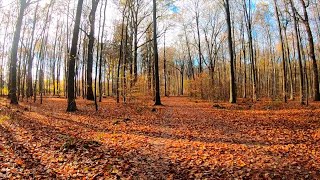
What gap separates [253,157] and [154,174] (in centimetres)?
286

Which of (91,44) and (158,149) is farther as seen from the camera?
(91,44)

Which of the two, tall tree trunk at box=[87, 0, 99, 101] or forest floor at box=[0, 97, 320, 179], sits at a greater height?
tall tree trunk at box=[87, 0, 99, 101]

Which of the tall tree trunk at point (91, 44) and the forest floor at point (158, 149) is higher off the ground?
the tall tree trunk at point (91, 44)

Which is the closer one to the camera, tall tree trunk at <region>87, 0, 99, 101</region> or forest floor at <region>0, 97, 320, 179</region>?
forest floor at <region>0, 97, 320, 179</region>

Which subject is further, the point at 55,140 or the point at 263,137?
the point at 263,137

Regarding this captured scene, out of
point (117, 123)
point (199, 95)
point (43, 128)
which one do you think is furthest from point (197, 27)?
point (43, 128)

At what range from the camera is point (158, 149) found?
6.87 meters

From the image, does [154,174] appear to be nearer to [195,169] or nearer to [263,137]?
[195,169]

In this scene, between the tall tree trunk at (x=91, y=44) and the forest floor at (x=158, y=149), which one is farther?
the tall tree trunk at (x=91, y=44)

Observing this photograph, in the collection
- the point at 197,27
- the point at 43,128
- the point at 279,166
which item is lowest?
the point at 279,166

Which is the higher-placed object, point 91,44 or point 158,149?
point 91,44

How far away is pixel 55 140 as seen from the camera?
7121mm

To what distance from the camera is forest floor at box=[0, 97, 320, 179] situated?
514 cm

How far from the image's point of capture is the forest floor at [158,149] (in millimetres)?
5141
